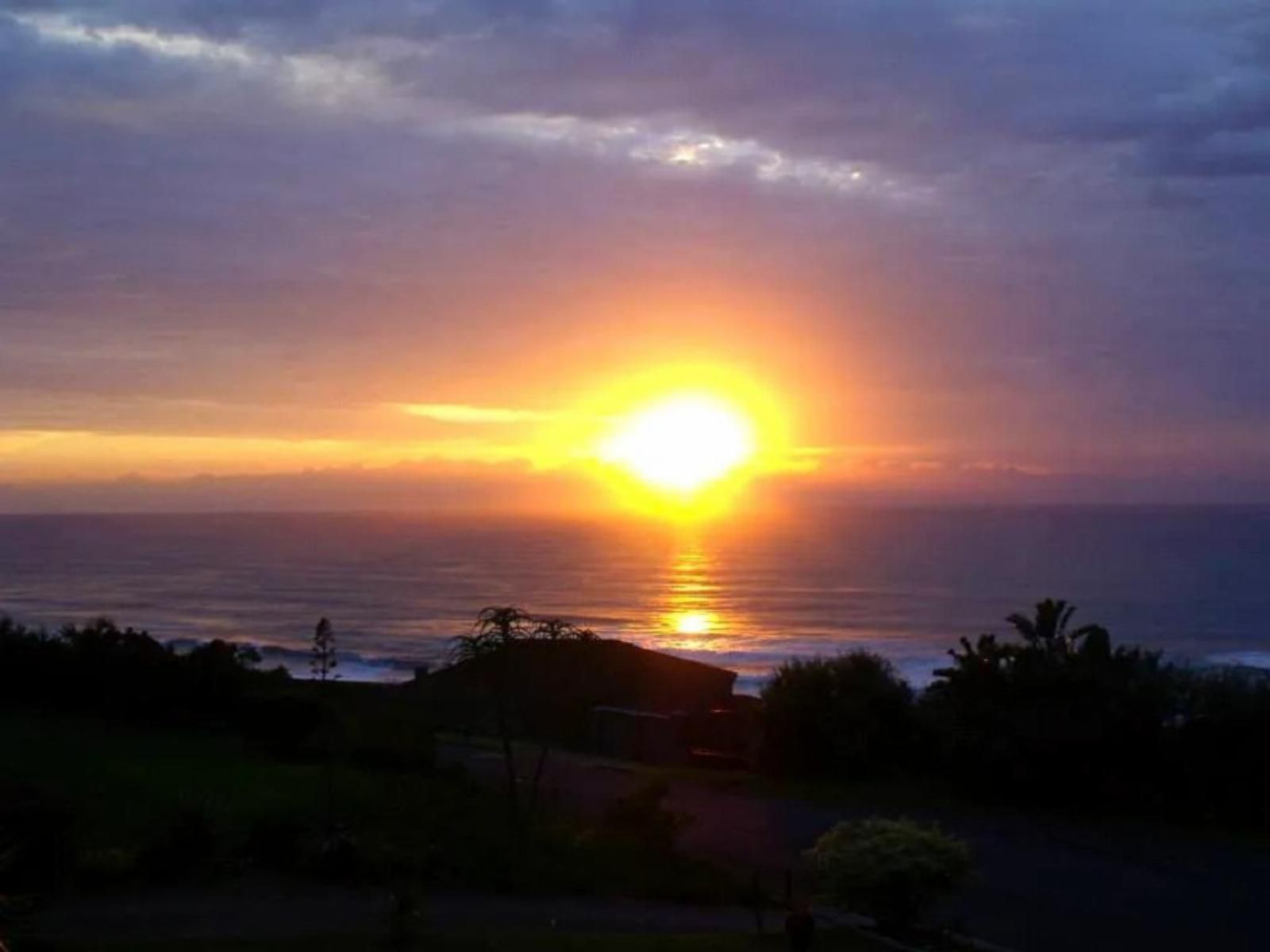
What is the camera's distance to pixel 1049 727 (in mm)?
21188

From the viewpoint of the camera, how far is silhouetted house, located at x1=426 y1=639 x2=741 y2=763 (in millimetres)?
27938

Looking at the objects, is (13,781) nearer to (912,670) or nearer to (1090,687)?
(1090,687)

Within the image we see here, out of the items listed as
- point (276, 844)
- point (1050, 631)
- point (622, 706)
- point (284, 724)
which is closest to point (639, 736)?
point (622, 706)

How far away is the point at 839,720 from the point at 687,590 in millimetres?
88072

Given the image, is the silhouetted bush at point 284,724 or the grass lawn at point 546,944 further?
the silhouetted bush at point 284,724

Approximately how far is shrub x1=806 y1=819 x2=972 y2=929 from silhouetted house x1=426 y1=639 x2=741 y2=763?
34.3 ft

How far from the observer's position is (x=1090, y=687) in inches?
863

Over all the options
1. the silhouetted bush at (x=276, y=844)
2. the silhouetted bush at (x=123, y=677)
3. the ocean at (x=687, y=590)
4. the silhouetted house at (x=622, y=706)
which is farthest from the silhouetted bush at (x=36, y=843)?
the ocean at (x=687, y=590)

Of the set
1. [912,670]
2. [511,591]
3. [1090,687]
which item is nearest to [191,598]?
[511,591]

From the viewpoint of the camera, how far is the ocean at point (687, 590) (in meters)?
80.1

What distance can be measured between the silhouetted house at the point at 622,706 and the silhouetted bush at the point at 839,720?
3.12m

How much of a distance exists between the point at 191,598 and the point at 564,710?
77.8 meters

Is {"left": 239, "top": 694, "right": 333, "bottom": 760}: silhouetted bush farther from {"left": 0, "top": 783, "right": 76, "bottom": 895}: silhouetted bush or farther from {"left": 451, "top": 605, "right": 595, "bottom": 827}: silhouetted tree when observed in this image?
{"left": 0, "top": 783, "right": 76, "bottom": 895}: silhouetted bush

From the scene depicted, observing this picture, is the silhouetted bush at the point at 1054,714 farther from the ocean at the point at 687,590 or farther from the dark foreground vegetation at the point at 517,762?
A: the ocean at the point at 687,590
